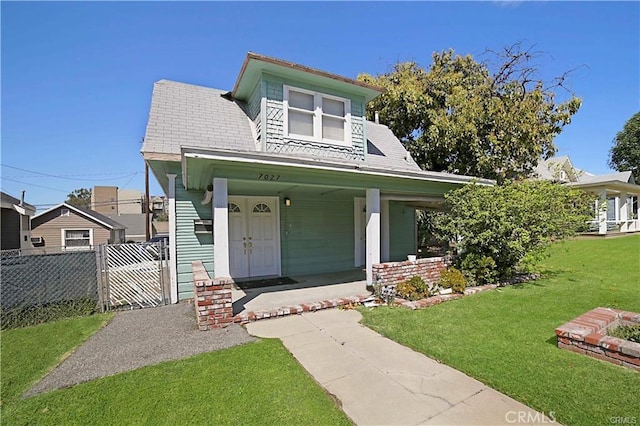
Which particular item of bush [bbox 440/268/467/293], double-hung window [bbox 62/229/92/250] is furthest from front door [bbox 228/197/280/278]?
double-hung window [bbox 62/229/92/250]

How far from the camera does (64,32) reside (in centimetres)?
730

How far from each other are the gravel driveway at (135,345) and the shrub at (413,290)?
139 inches

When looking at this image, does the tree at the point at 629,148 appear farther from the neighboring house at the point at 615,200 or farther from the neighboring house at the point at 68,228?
the neighboring house at the point at 68,228

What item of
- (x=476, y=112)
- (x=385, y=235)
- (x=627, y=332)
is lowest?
(x=627, y=332)

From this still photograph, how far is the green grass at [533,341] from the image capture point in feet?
9.43

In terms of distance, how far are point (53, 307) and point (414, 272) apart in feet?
25.8

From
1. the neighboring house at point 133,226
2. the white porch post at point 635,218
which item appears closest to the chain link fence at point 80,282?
the neighboring house at point 133,226

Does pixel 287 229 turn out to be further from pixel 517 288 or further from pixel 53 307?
pixel 517 288

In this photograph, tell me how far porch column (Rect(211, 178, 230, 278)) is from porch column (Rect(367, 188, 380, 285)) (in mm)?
3473

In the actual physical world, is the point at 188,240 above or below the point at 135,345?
above

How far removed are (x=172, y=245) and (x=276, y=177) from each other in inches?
128

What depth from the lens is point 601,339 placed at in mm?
3654

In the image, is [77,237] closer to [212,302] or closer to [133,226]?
[133,226]

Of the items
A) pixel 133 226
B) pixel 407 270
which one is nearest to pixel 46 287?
pixel 407 270
